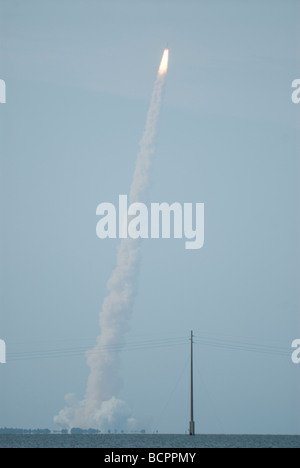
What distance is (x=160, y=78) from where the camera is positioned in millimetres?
133375
